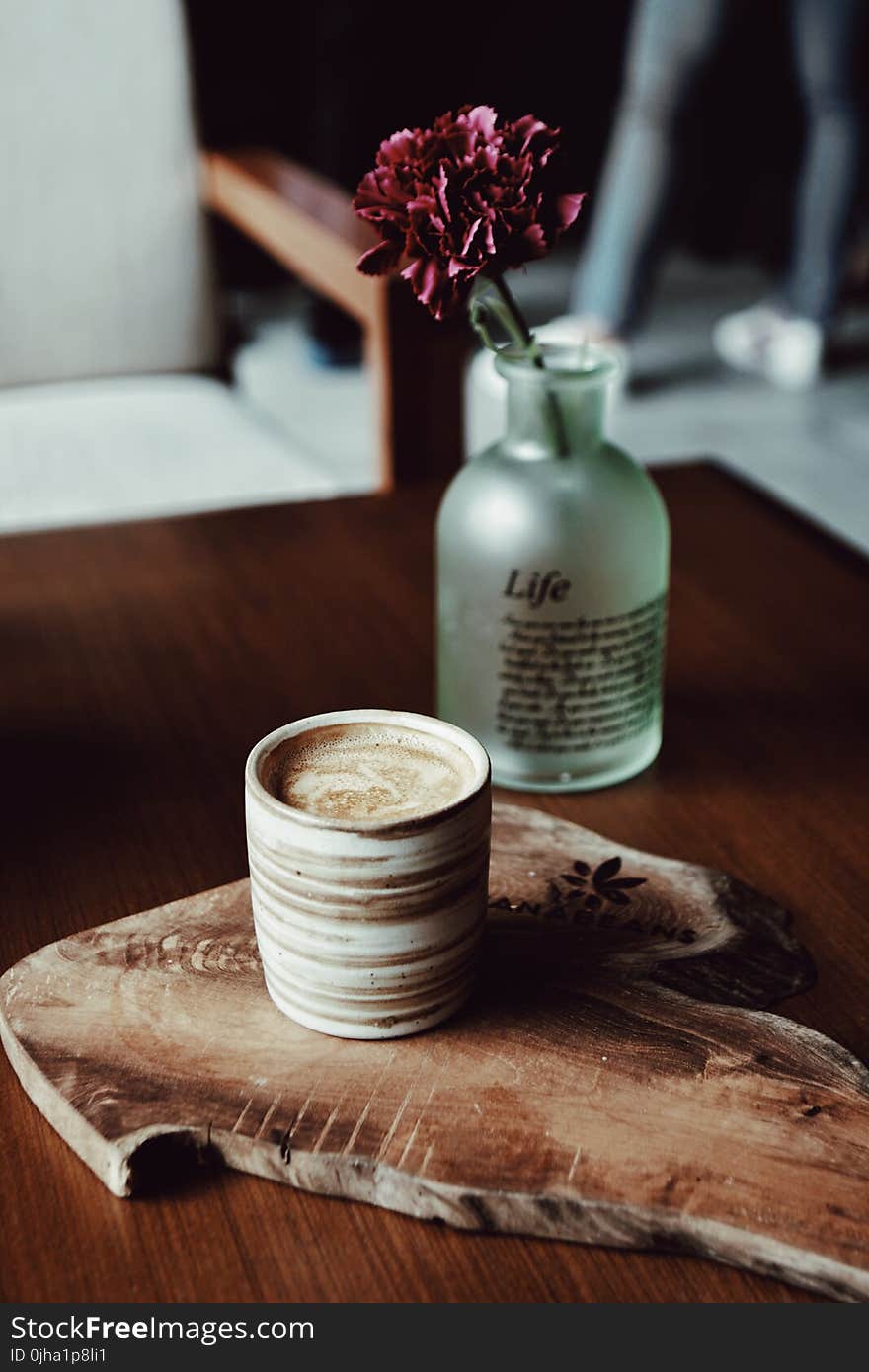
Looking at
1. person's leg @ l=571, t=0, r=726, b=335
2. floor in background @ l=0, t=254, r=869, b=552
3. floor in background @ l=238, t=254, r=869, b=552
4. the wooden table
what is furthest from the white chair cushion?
person's leg @ l=571, t=0, r=726, b=335

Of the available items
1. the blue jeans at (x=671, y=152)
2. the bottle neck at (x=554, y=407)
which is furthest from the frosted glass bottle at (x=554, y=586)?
the blue jeans at (x=671, y=152)

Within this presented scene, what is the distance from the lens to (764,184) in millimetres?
3562

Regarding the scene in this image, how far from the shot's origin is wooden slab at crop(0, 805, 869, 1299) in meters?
0.44

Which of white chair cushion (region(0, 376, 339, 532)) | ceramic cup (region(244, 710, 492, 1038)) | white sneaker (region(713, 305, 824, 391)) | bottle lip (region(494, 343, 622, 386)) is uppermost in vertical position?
bottle lip (region(494, 343, 622, 386))

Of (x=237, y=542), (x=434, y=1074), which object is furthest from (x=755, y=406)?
(x=434, y=1074)

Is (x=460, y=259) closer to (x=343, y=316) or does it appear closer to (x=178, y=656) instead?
(x=178, y=656)

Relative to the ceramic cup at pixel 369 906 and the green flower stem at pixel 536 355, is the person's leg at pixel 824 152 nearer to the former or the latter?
the green flower stem at pixel 536 355

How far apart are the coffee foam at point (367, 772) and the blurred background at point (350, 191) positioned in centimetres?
23

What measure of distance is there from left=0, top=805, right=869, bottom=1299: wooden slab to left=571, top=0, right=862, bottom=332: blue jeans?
228 centimetres

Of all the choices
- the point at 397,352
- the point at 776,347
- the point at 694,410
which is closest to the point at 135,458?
the point at 397,352

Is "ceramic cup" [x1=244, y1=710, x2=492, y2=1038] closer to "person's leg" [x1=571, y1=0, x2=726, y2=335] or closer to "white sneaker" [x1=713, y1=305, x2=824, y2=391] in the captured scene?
"person's leg" [x1=571, y1=0, x2=726, y2=335]

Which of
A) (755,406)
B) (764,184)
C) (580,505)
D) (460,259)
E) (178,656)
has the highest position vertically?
(460,259)

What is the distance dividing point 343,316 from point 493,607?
236cm

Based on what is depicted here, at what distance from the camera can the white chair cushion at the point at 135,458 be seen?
49.2 inches
